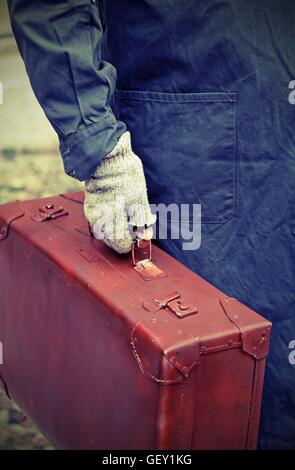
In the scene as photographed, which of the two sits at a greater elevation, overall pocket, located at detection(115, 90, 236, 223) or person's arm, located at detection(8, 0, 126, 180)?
person's arm, located at detection(8, 0, 126, 180)

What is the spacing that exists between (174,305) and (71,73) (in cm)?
52

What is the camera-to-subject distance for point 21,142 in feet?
10.2

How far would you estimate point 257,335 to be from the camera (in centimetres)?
126

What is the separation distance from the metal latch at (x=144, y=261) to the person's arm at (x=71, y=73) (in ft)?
0.77

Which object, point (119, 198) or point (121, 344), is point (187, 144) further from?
point (121, 344)

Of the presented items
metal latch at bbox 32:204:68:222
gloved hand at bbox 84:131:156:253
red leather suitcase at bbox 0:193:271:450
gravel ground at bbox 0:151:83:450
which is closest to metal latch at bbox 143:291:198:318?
red leather suitcase at bbox 0:193:271:450

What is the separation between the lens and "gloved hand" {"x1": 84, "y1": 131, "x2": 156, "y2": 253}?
1327 millimetres

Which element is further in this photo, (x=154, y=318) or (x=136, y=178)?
(x=136, y=178)

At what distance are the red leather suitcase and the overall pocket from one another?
16cm

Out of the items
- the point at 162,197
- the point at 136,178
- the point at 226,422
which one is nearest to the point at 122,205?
the point at 136,178

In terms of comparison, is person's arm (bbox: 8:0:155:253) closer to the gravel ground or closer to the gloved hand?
the gloved hand

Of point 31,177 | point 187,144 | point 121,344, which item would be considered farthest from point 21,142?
point 121,344

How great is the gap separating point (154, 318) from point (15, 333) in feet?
2.02
